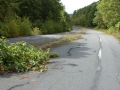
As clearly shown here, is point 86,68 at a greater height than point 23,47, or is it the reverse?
point 23,47

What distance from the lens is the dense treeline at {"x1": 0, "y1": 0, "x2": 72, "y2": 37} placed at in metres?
28.2

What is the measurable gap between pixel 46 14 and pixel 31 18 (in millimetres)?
7217

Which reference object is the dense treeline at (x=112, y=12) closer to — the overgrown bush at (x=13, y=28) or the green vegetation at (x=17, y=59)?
the overgrown bush at (x=13, y=28)

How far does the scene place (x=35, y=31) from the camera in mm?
36719

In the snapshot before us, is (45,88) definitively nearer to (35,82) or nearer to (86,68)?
(35,82)

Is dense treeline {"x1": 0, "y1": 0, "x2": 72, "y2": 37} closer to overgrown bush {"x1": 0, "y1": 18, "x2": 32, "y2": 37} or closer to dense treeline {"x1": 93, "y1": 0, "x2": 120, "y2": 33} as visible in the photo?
overgrown bush {"x1": 0, "y1": 18, "x2": 32, "y2": 37}

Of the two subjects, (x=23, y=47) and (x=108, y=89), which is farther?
(x=23, y=47)

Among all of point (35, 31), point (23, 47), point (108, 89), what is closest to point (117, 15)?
point (35, 31)

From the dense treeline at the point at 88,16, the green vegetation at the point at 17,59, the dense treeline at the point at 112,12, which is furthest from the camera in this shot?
the dense treeline at the point at 88,16

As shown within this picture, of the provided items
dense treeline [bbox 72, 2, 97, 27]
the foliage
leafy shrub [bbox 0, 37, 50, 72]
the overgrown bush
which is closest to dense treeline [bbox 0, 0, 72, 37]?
the overgrown bush

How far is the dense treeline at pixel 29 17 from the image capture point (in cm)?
2822

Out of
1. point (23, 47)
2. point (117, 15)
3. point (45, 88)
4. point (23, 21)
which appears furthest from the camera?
point (117, 15)


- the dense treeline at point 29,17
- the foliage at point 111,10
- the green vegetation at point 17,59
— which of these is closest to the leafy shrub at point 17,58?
the green vegetation at point 17,59

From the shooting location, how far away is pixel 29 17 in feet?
147
